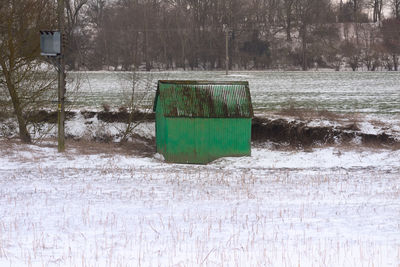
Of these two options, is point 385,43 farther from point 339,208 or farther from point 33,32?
point 339,208

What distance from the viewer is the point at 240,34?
92.2 metres

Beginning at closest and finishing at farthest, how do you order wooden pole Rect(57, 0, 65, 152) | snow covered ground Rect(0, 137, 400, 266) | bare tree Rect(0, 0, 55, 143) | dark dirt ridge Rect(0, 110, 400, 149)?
snow covered ground Rect(0, 137, 400, 266), wooden pole Rect(57, 0, 65, 152), bare tree Rect(0, 0, 55, 143), dark dirt ridge Rect(0, 110, 400, 149)

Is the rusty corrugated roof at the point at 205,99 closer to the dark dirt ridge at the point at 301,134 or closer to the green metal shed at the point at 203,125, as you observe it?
the green metal shed at the point at 203,125

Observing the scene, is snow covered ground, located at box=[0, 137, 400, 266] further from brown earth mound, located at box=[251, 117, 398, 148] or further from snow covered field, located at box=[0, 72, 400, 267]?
brown earth mound, located at box=[251, 117, 398, 148]

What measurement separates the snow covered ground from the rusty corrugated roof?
11.4ft

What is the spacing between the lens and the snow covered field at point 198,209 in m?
7.80

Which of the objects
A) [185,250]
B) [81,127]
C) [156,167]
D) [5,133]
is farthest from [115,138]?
[185,250]

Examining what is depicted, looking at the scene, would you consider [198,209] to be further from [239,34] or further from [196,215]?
[239,34]

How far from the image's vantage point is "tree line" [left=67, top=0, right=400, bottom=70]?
8300 centimetres

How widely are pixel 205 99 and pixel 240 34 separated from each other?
72.9 metres

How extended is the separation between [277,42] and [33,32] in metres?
70.9

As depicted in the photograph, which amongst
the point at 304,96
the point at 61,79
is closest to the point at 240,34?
the point at 304,96

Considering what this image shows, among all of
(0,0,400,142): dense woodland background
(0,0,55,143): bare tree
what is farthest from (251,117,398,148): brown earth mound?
(0,0,400,142): dense woodland background

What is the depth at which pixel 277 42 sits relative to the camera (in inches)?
3504
